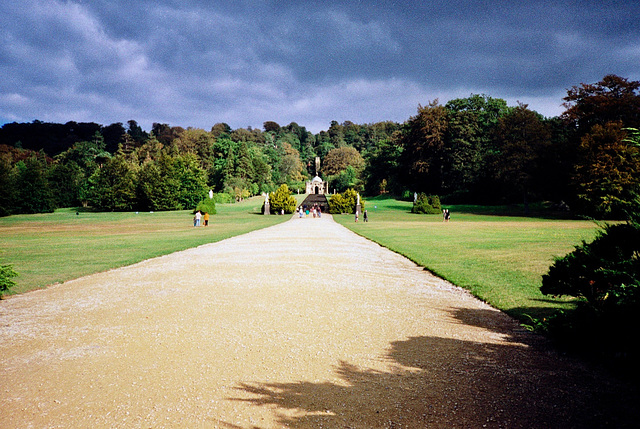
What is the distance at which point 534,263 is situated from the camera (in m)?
10.8

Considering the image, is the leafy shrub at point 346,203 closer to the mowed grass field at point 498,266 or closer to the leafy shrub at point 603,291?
the mowed grass field at point 498,266

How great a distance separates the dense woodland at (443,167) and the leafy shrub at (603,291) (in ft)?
2.12

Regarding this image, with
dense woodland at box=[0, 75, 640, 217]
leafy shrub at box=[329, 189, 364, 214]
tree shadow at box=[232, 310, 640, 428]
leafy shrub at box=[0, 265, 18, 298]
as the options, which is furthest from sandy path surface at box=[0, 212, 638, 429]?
leafy shrub at box=[329, 189, 364, 214]

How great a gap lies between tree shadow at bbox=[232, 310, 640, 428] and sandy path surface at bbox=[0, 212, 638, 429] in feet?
0.05

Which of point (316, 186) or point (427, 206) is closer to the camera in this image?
point (427, 206)

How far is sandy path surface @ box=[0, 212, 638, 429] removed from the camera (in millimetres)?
3244

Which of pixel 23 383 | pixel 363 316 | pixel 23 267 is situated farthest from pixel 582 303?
pixel 23 267

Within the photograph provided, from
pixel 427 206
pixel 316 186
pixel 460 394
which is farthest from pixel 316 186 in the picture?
pixel 460 394

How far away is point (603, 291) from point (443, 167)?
5878 cm

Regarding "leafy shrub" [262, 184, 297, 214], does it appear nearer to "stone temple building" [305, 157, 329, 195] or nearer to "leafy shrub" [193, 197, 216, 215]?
"leafy shrub" [193, 197, 216, 215]

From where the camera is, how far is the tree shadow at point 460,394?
3123 millimetres

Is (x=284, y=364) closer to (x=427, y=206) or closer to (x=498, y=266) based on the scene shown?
(x=498, y=266)

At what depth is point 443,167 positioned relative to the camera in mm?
59969

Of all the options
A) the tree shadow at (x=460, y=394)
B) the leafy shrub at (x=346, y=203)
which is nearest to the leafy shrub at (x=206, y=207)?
the leafy shrub at (x=346, y=203)
